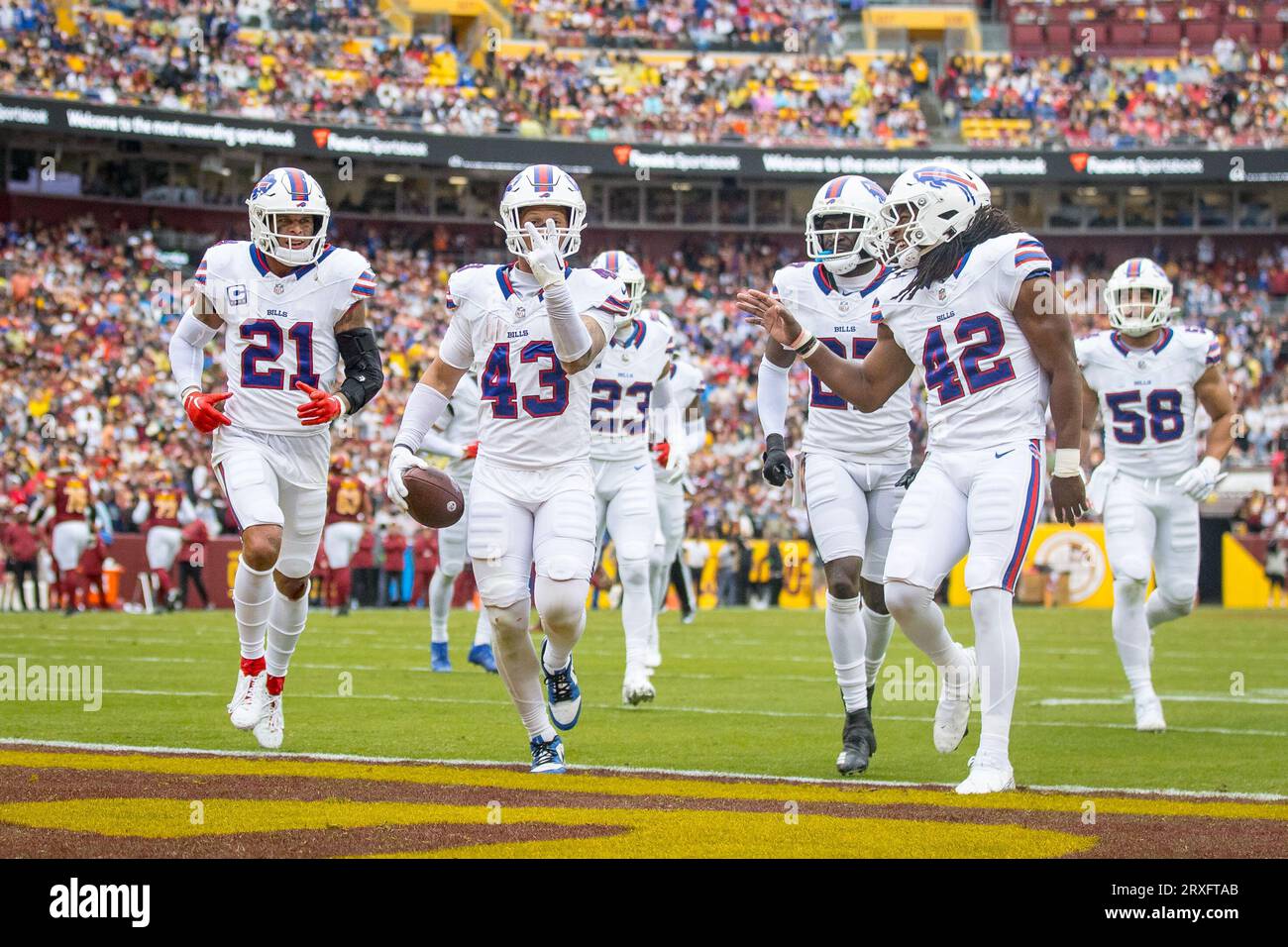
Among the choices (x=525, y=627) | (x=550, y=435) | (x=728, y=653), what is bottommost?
(x=728, y=653)

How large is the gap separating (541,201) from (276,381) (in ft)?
5.33

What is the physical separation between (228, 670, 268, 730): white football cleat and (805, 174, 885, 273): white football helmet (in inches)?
113

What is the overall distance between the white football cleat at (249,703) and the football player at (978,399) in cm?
262

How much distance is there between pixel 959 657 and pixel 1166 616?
280 centimetres

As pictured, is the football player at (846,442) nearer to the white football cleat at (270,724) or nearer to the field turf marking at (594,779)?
the field turf marking at (594,779)

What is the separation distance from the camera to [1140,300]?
8922 mm

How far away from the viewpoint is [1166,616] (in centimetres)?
904

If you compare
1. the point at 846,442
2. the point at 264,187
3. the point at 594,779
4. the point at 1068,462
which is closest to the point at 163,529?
the point at 264,187

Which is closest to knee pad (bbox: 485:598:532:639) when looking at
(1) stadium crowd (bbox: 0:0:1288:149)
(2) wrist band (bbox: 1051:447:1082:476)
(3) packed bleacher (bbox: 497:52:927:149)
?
(2) wrist band (bbox: 1051:447:1082:476)

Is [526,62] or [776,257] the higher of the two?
[526,62]

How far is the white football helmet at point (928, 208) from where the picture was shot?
624 cm
